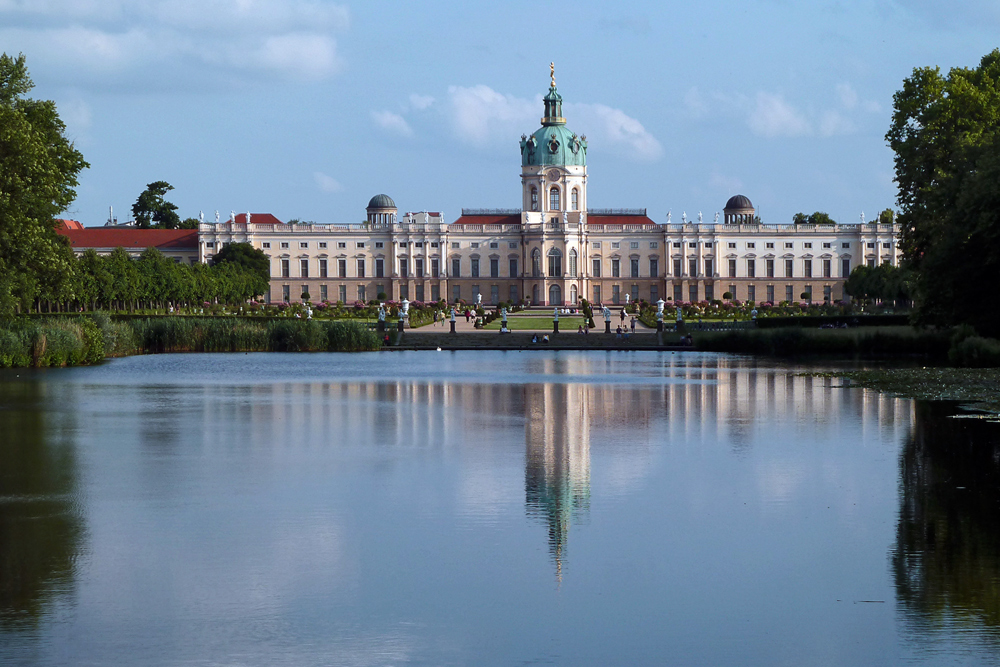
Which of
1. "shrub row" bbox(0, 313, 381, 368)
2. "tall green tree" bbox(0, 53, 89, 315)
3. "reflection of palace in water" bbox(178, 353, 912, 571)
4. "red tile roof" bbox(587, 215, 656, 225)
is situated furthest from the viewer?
"red tile roof" bbox(587, 215, 656, 225)

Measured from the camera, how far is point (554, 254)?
10506cm

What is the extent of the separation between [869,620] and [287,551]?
12.6 feet

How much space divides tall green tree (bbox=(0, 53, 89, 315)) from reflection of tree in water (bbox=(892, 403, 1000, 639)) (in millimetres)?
20534

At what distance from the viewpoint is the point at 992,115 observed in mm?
32906

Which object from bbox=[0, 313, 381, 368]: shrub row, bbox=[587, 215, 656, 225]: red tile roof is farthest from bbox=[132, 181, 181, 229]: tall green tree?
bbox=[0, 313, 381, 368]: shrub row

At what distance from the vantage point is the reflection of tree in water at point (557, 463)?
10.1 meters

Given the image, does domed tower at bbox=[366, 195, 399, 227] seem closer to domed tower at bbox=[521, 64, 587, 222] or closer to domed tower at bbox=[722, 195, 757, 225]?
domed tower at bbox=[521, 64, 587, 222]

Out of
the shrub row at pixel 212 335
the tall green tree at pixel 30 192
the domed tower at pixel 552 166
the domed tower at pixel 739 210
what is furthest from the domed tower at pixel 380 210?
the tall green tree at pixel 30 192

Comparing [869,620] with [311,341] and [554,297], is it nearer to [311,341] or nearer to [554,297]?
[311,341]

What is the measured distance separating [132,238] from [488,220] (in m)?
29.1

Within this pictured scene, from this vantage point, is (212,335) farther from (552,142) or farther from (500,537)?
(552,142)

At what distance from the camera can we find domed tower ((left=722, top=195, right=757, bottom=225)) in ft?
366

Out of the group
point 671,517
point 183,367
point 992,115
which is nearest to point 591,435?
point 671,517

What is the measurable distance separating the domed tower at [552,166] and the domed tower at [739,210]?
13.6 m
